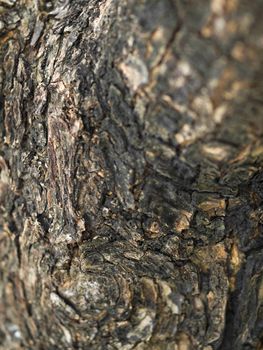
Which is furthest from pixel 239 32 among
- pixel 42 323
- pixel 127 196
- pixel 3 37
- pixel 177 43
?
pixel 42 323

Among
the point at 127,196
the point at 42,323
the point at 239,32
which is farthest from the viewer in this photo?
the point at 42,323

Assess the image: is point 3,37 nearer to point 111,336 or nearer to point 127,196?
point 127,196

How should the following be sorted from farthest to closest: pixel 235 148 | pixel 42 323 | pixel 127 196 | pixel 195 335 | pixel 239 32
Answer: pixel 42 323 → pixel 195 335 → pixel 127 196 → pixel 235 148 → pixel 239 32

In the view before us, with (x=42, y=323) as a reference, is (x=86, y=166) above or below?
above

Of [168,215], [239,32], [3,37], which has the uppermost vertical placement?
[3,37]

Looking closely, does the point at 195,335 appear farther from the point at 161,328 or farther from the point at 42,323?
the point at 42,323

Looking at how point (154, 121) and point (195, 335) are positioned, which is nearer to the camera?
point (154, 121)
